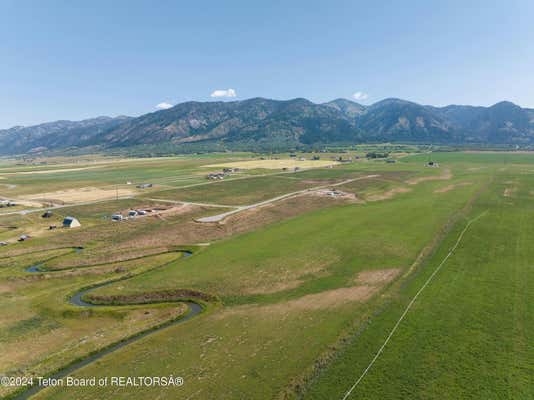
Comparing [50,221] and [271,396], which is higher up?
[50,221]

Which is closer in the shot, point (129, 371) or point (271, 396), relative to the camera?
point (271, 396)

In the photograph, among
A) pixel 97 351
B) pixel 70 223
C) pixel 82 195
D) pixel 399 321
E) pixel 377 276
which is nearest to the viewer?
pixel 97 351

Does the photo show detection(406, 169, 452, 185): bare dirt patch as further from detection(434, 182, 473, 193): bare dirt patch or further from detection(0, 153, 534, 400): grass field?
detection(0, 153, 534, 400): grass field

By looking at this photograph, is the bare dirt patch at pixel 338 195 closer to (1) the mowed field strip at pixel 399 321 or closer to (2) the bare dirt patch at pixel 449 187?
(2) the bare dirt patch at pixel 449 187

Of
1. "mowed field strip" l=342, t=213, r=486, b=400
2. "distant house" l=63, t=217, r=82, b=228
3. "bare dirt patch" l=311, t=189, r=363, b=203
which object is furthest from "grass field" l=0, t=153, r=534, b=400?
"bare dirt patch" l=311, t=189, r=363, b=203

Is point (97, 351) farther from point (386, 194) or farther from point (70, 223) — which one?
point (386, 194)

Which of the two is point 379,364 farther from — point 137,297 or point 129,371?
point 137,297

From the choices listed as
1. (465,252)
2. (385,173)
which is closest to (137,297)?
(465,252)

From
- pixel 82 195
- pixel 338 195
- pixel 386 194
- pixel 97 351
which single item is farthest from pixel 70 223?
pixel 386 194
